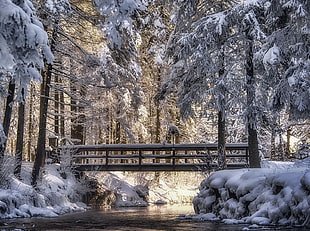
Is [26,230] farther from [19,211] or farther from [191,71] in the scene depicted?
[191,71]

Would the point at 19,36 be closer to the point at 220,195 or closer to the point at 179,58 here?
the point at 220,195

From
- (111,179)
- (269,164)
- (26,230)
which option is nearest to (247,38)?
(269,164)

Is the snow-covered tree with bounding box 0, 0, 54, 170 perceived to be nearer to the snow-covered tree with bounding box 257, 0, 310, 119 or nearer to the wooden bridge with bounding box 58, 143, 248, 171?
the snow-covered tree with bounding box 257, 0, 310, 119

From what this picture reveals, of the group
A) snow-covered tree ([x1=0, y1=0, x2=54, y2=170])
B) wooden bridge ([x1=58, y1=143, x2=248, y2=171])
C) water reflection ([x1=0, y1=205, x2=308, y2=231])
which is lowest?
water reflection ([x1=0, y1=205, x2=308, y2=231])

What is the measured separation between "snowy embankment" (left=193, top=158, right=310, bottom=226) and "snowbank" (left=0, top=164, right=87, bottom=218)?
16.4ft

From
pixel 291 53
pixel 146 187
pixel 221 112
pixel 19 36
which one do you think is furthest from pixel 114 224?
pixel 146 187

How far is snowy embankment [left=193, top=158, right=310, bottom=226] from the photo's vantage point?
9.08 meters

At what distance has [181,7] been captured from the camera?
1655 centimetres

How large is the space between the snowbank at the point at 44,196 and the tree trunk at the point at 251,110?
672cm

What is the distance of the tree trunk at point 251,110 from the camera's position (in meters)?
15.3

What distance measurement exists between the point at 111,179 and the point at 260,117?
1062cm

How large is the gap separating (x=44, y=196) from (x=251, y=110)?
25.3ft

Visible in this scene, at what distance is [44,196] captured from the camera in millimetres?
16453

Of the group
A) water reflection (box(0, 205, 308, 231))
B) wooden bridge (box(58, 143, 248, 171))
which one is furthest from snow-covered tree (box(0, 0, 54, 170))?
wooden bridge (box(58, 143, 248, 171))
